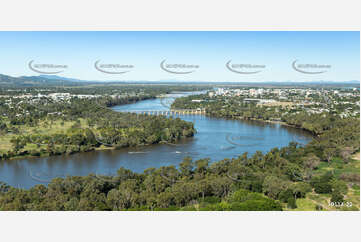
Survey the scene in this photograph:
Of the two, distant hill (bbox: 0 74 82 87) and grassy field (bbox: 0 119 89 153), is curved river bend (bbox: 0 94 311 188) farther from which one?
distant hill (bbox: 0 74 82 87)

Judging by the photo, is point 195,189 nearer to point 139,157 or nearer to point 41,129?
point 139,157

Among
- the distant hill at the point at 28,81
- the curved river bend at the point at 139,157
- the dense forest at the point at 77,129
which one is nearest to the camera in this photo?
the curved river bend at the point at 139,157

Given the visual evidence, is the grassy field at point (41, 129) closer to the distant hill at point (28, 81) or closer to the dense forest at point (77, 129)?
the dense forest at point (77, 129)

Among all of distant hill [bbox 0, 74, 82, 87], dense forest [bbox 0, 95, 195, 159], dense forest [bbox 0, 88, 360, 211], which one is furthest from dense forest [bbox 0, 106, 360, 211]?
distant hill [bbox 0, 74, 82, 87]

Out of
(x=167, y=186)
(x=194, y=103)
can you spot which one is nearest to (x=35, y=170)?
(x=167, y=186)

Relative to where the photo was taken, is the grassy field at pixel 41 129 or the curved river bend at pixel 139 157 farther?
the grassy field at pixel 41 129

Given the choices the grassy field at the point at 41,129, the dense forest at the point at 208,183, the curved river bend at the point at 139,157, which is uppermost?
the dense forest at the point at 208,183

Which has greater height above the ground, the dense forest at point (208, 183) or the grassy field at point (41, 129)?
the dense forest at point (208, 183)

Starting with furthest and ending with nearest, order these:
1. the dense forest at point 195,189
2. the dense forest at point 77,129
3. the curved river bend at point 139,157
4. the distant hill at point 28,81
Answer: the distant hill at point 28,81 → the dense forest at point 77,129 → the curved river bend at point 139,157 → the dense forest at point 195,189

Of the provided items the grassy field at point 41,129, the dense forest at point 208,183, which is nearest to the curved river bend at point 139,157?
the dense forest at point 208,183

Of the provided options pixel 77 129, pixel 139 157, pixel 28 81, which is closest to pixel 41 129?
pixel 77 129
